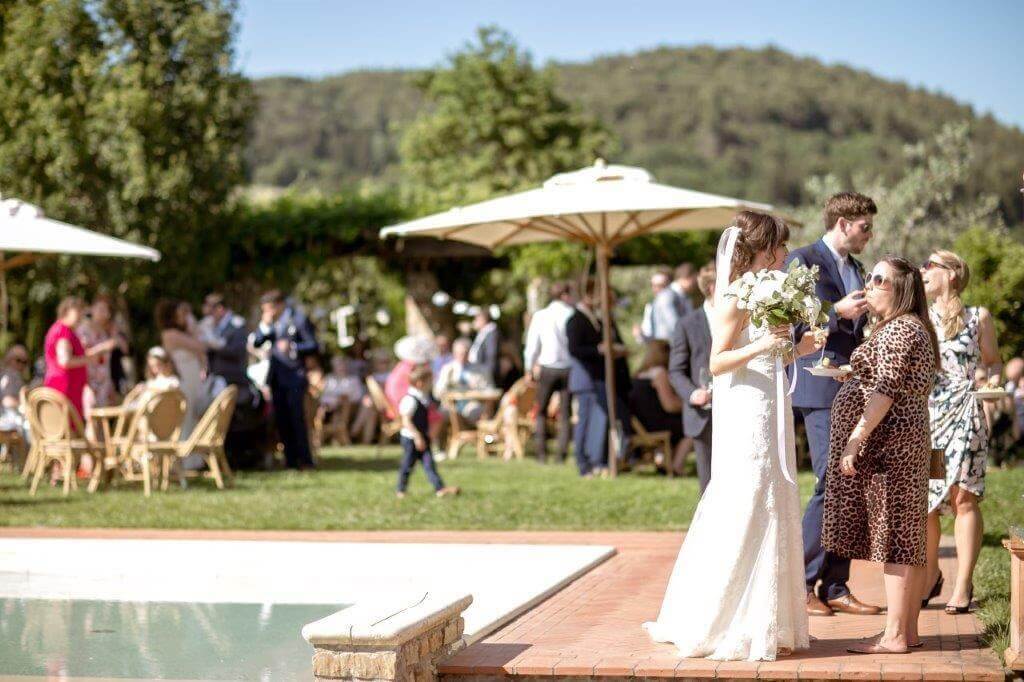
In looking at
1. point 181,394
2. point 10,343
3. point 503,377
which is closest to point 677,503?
point 181,394

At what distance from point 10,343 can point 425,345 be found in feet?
30.8

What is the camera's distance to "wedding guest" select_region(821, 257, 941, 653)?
465 cm

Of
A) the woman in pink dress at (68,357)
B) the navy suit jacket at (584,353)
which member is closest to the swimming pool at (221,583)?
the woman in pink dress at (68,357)

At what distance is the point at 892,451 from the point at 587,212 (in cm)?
594

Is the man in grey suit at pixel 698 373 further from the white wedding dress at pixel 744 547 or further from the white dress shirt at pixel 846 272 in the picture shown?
the white wedding dress at pixel 744 547

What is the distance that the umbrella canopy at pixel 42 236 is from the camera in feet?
35.6

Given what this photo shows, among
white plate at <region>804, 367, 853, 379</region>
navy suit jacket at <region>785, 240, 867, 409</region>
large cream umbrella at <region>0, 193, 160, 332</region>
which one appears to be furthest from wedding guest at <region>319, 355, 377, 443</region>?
white plate at <region>804, 367, 853, 379</region>

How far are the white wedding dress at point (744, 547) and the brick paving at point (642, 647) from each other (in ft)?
0.31

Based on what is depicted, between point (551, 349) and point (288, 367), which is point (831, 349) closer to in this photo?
point (551, 349)

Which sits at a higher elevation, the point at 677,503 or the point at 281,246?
the point at 281,246

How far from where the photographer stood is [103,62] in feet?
56.5

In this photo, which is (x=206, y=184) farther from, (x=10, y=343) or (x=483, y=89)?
(x=483, y=89)

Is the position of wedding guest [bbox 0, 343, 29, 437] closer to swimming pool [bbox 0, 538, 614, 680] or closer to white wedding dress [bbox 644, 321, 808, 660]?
swimming pool [bbox 0, 538, 614, 680]

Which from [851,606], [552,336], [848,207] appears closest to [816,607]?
[851,606]
